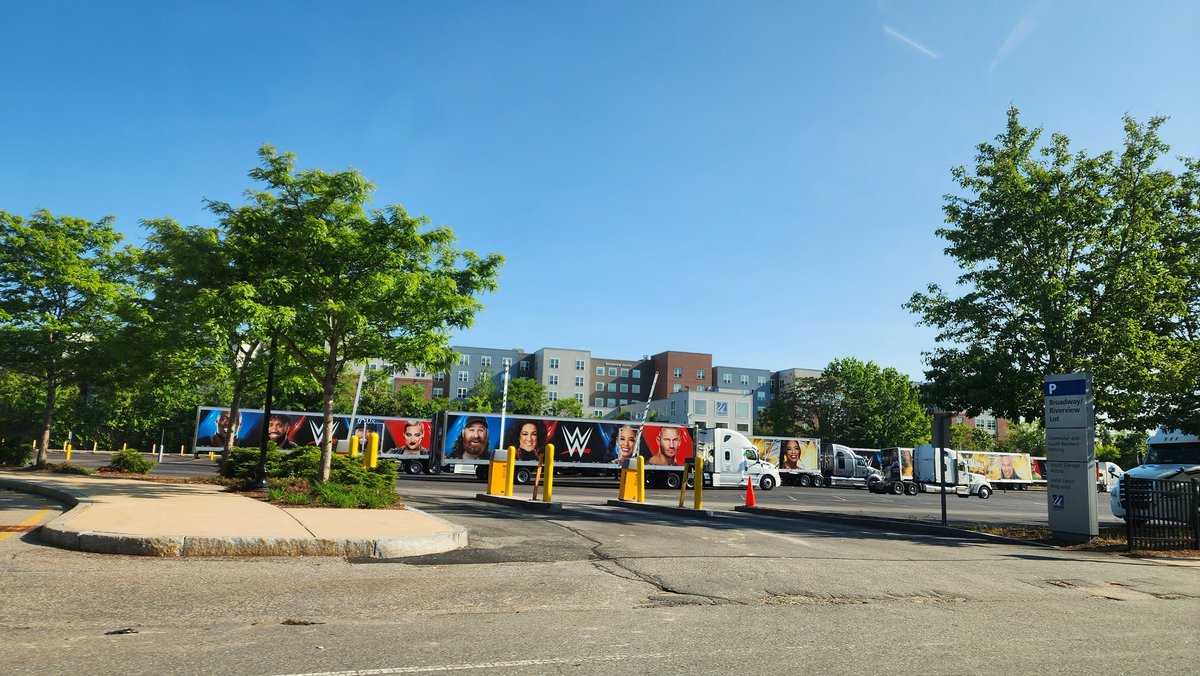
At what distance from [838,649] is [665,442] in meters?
→ 32.8

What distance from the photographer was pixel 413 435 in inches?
1602

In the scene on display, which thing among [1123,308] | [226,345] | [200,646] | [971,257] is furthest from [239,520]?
[1123,308]

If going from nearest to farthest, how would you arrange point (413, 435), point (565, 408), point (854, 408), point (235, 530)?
point (235, 530)
point (413, 435)
point (854, 408)
point (565, 408)

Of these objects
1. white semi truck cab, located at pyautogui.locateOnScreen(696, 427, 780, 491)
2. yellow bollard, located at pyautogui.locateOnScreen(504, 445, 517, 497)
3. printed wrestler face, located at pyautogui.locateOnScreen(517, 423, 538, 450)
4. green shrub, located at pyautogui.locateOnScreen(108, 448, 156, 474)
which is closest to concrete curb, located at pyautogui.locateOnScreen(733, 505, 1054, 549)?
yellow bollard, located at pyautogui.locateOnScreen(504, 445, 517, 497)

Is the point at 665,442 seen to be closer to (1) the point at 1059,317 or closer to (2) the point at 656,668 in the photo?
(1) the point at 1059,317

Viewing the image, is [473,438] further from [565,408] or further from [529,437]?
[565,408]

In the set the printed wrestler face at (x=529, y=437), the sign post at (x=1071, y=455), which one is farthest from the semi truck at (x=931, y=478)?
the sign post at (x=1071, y=455)

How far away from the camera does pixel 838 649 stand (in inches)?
204

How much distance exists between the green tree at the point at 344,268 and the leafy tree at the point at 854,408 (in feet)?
235

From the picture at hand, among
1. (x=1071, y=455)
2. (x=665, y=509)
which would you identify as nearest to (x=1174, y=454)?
(x=1071, y=455)

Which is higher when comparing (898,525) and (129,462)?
(129,462)

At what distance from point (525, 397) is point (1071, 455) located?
74085 mm

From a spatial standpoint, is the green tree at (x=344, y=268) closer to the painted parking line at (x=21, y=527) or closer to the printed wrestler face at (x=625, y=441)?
Answer: the painted parking line at (x=21, y=527)

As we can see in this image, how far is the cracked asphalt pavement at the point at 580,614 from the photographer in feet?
15.1
